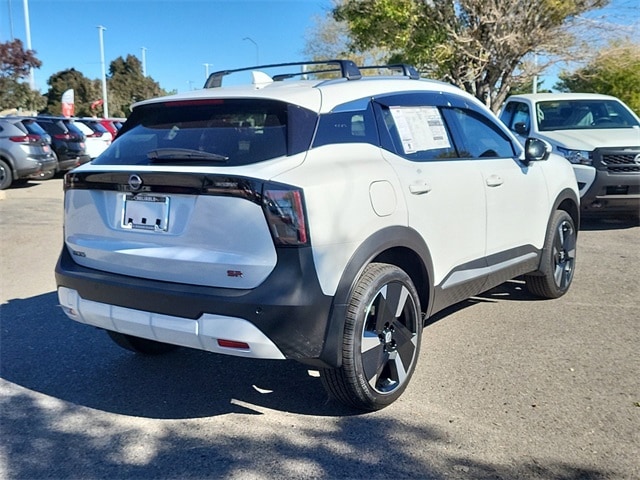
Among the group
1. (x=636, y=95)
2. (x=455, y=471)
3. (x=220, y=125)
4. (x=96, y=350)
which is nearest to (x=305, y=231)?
(x=220, y=125)

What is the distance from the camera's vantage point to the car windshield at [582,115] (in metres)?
9.61

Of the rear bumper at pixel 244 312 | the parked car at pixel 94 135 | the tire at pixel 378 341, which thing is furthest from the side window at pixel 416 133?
the parked car at pixel 94 135

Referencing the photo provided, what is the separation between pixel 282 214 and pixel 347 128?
0.81 m

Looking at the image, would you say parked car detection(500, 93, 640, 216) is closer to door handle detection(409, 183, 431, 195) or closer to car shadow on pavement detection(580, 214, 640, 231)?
car shadow on pavement detection(580, 214, 640, 231)

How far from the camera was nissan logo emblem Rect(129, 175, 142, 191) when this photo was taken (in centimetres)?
317

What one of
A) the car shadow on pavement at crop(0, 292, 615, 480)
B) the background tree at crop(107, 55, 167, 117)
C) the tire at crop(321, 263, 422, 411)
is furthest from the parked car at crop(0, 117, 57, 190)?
the background tree at crop(107, 55, 167, 117)

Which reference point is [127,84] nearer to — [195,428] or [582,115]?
[582,115]

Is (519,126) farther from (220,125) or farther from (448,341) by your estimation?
(220,125)

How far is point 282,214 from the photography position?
2893 mm

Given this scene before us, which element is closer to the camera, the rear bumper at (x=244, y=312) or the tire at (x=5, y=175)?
the rear bumper at (x=244, y=312)

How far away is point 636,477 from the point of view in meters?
2.81

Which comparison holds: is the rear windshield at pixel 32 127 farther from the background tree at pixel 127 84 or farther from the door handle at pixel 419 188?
the background tree at pixel 127 84

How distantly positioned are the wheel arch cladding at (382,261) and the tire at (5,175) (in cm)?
1250

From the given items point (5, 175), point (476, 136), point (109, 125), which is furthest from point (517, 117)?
point (109, 125)
